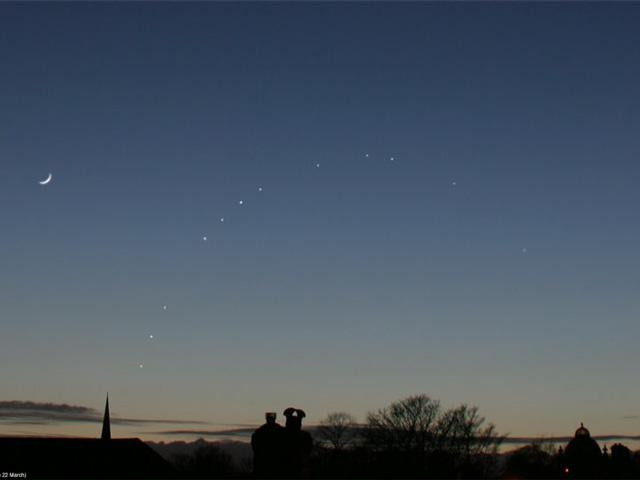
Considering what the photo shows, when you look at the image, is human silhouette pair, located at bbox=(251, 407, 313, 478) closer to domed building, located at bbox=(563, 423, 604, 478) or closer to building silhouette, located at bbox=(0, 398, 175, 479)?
building silhouette, located at bbox=(0, 398, 175, 479)

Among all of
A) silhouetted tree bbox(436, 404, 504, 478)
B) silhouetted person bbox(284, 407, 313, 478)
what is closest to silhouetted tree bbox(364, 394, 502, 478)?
silhouetted tree bbox(436, 404, 504, 478)

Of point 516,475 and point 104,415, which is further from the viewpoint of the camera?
point 104,415

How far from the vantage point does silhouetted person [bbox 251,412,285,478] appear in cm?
2392

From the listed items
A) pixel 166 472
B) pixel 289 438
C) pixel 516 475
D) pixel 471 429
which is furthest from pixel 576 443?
pixel 289 438

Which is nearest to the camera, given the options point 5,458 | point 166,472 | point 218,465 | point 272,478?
point 272,478

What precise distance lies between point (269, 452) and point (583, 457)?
203 feet

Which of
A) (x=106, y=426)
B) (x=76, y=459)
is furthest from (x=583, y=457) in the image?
(x=106, y=426)

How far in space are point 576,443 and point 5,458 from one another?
2110 inches

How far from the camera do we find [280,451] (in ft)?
78.7

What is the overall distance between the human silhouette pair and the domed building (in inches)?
1916

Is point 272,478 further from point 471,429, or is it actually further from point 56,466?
point 471,429

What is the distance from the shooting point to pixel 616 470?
69.6 m

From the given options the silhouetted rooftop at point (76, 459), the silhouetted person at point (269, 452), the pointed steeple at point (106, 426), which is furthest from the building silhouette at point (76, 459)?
the silhouetted person at point (269, 452)

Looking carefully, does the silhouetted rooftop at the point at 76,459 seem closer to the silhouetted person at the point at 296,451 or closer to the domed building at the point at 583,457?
the domed building at the point at 583,457
